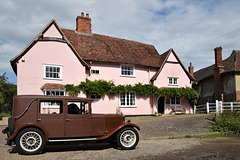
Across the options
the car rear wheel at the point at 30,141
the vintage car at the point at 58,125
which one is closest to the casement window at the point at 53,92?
the vintage car at the point at 58,125

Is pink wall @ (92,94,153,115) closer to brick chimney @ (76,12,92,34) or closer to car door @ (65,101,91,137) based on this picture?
brick chimney @ (76,12,92,34)

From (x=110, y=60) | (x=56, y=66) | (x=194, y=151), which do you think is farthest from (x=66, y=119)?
(x=110, y=60)

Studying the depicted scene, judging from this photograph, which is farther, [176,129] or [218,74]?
[218,74]

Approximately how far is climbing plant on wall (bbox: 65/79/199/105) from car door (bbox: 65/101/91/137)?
9.19 meters

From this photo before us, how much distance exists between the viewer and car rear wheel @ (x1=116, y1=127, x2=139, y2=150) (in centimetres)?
731

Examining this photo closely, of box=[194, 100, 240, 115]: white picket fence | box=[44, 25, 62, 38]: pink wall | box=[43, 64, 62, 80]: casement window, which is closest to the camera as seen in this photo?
box=[194, 100, 240, 115]: white picket fence

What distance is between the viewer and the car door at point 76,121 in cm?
704

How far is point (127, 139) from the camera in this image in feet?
24.5

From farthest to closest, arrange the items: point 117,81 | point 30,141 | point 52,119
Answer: point 117,81 < point 52,119 < point 30,141

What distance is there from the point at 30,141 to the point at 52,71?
10.5 m

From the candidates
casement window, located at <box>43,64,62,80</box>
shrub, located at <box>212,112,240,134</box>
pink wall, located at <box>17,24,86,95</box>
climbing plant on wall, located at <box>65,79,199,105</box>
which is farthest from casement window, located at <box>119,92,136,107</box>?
shrub, located at <box>212,112,240,134</box>

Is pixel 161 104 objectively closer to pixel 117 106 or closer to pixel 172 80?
pixel 172 80

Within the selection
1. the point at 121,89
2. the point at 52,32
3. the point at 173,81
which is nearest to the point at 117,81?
the point at 121,89

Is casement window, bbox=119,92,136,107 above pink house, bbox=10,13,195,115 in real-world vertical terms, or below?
below
